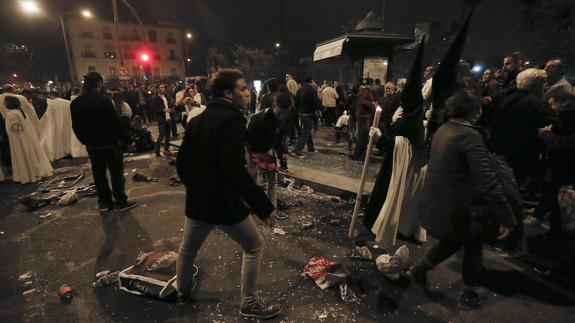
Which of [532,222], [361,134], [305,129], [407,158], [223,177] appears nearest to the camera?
[223,177]

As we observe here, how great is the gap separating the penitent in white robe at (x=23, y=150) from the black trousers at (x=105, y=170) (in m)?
3.11

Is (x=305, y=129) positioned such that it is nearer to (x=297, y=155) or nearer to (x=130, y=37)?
(x=297, y=155)

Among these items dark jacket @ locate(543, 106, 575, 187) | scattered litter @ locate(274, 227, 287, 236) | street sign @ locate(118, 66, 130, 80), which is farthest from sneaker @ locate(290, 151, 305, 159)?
street sign @ locate(118, 66, 130, 80)

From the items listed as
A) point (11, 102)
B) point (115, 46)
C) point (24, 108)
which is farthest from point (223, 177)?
point (115, 46)

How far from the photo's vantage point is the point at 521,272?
133 inches

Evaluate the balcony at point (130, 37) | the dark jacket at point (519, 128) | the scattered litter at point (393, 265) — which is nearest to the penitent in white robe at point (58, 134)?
the scattered litter at point (393, 265)

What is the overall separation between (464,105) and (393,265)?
1784 mm

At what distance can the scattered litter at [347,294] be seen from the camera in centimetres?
298

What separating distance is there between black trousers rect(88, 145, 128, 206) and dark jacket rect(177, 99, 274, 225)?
322 centimetres

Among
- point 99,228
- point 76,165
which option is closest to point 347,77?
point 76,165

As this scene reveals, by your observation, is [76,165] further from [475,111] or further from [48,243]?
[475,111]

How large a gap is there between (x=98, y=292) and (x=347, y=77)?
4032 centimetres

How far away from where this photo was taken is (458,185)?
99.7 inches

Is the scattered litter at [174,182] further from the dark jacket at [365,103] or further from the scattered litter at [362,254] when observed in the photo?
the dark jacket at [365,103]
